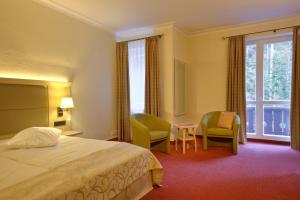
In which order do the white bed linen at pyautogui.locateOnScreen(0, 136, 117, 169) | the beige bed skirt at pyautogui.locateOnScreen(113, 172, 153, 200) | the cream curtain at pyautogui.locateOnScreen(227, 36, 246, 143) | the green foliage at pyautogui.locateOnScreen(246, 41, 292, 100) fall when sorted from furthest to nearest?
1. the cream curtain at pyautogui.locateOnScreen(227, 36, 246, 143)
2. the green foliage at pyautogui.locateOnScreen(246, 41, 292, 100)
3. the beige bed skirt at pyautogui.locateOnScreen(113, 172, 153, 200)
4. the white bed linen at pyautogui.locateOnScreen(0, 136, 117, 169)

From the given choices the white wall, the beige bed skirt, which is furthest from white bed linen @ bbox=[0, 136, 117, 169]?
the white wall

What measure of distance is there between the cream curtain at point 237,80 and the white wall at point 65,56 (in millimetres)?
2842

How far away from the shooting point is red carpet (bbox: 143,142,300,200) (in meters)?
2.46

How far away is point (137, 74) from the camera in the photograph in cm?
518

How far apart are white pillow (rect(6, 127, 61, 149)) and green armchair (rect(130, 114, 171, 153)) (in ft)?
5.06

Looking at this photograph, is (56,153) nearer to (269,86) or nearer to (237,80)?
(237,80)

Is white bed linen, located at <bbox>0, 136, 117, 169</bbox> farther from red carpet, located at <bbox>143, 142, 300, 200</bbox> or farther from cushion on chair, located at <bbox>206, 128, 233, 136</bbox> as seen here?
cushion on chair, located at <bbox>206, 128, 233, 136</bbox>

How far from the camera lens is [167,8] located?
3984mm

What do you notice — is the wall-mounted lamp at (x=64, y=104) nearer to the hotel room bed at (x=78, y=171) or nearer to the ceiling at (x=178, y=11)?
the hotel room bed at (x=78, y=171)

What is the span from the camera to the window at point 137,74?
513 centimetres

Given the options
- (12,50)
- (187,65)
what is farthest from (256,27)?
(12,50)

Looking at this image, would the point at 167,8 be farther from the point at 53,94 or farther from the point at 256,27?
the point at 53,94

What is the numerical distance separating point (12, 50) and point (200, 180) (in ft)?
10.9

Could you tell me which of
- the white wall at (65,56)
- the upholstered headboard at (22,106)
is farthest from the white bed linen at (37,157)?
the white wall at (65,56)
